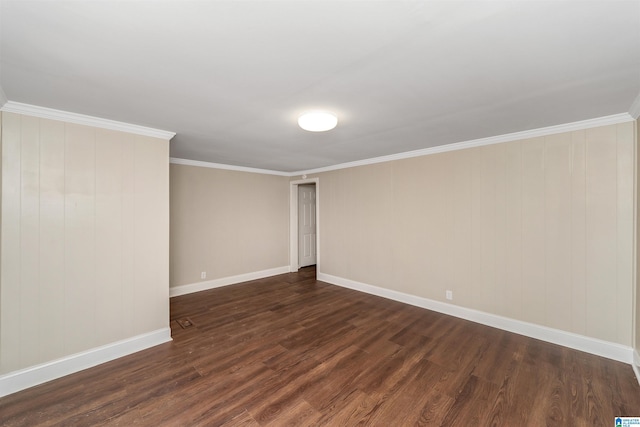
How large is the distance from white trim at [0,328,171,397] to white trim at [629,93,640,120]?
16.6 ft

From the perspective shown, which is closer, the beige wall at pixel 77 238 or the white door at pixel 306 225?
the beige wall at pixel 77 238

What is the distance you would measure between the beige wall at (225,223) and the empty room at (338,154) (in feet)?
2.83

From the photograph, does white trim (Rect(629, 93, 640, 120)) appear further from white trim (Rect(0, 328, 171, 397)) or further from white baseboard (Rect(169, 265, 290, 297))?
white baseboard (Rect(169, 265, 290, 297))

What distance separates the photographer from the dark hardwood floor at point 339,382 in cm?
179

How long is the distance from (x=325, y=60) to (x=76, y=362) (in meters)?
3.40

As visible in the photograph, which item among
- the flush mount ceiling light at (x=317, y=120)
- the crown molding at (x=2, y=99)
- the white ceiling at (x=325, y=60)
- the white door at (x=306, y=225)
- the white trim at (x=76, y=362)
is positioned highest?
the white ceiling at (x=325, y=60)

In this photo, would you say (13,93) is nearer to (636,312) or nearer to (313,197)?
(313,197)

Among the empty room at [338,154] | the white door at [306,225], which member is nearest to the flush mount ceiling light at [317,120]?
the empty room at [338,154]

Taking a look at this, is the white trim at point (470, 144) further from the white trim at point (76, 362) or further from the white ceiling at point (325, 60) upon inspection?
the white trim at point (76, 362)

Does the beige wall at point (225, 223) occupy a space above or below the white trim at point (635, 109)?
below

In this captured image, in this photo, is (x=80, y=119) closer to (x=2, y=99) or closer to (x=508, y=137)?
(x=2, y=99)

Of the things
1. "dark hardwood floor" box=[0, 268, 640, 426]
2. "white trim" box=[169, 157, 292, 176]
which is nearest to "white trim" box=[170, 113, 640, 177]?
"white trim" box=[169, 157, 292, 176]

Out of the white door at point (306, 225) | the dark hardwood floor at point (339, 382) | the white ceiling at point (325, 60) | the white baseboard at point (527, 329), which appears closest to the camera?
the white ceiling at point (325, 60)

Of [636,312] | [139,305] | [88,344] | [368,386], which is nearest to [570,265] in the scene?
[636,312]
